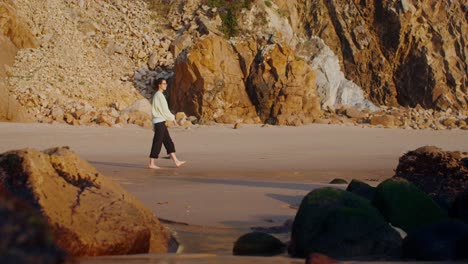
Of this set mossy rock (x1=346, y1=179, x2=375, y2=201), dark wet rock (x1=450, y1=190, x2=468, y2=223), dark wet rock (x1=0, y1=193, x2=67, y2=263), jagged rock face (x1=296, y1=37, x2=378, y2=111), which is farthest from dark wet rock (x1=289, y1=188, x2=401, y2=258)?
jagged rock face (x1=296, y1=37, x2=378, y2=111)

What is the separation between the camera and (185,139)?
16484 mm

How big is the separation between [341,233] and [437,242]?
2.12ft

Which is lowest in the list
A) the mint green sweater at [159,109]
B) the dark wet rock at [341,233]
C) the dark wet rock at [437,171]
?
the dark wet rock at [341,233]

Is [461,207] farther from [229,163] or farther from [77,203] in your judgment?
[229,163]

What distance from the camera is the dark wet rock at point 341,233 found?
505 centimetres

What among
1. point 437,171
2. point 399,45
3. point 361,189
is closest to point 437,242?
point 361,189

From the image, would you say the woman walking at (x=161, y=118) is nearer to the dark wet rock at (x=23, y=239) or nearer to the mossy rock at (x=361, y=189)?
the mossy rock at (x=361, y=189)

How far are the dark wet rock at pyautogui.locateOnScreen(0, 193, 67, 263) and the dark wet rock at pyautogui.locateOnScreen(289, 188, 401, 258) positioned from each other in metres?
3.52

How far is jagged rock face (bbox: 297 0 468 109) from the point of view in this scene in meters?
27.5

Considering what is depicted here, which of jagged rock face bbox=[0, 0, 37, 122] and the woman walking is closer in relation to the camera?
the woman walking

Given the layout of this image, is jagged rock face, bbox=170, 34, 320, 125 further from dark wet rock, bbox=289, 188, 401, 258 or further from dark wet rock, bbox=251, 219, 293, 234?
dark wet rock, bbox=289, 188, 401, 258

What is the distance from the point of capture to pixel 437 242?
493cm

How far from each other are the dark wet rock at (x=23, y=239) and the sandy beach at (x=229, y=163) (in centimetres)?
373

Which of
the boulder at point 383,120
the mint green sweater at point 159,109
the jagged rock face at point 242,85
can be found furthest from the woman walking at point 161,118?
the boulder at point 383,120
